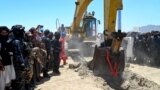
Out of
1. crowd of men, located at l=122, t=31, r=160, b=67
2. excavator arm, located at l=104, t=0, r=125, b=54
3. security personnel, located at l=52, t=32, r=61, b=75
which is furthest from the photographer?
crowd of men, located at l=122, t=31, r=160, b=67

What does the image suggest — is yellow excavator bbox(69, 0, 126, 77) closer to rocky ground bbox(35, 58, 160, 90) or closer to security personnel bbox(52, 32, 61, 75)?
rocky ground bbox(35, 58, 160, 90)

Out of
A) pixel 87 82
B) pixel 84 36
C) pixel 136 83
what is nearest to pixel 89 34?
pixel 84 36

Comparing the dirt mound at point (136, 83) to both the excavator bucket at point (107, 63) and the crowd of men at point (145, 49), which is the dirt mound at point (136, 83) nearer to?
the excavator bucket at point (107, 63)

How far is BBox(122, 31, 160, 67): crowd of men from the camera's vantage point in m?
19.1

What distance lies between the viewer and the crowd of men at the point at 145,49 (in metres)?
19.1

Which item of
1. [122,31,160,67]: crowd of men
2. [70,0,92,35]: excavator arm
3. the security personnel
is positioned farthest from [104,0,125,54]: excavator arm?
[122,31,160,67]: crowd of men

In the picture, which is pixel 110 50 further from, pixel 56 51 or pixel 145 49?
pixel 145 49

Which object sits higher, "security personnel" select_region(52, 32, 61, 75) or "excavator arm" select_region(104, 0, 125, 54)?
"excavator arm" select_region(104, 0, 125, 54)

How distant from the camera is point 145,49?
65.9ft

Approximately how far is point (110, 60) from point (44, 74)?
8.18 ft

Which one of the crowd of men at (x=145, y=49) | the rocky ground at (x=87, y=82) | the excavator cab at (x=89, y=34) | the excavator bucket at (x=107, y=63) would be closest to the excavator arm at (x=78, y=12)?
the excavator cab at (x=89, y=34)

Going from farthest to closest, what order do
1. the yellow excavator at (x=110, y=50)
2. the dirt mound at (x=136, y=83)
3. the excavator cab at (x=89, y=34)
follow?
1. the excavator cab at (x=89, y=34)
2. the dirt mound at (x=136, y=83)
3. the yellow excavator at (x=110, y=50)

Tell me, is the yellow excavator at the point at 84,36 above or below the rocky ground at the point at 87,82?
above

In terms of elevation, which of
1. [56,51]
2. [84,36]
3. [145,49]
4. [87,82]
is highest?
[84,36]
